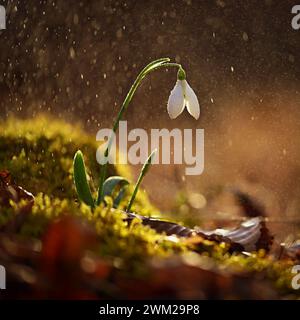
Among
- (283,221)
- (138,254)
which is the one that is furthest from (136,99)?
(138,254)

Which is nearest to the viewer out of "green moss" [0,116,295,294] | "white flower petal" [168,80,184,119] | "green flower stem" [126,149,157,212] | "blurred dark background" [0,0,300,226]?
"green moss" [0,116,295,294]

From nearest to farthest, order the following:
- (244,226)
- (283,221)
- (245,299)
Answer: (245,299) → (244,226) → (283,221)

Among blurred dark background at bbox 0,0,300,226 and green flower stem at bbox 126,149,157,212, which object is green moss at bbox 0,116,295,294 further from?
blurred dark background at bbox 0,0,300,226

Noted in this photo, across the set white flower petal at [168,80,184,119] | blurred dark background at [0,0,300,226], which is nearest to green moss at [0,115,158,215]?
white flower petal at [168,80,184,119]

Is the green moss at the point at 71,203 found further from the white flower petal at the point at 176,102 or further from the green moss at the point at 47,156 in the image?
the white flower petal at the point at 176,102

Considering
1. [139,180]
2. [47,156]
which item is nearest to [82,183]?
[139,180]

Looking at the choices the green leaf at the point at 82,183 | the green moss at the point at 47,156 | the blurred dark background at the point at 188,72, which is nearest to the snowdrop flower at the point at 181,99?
the green leaf at the point at 82,183

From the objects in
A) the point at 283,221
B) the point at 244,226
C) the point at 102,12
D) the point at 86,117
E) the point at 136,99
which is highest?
the point at 102,12
